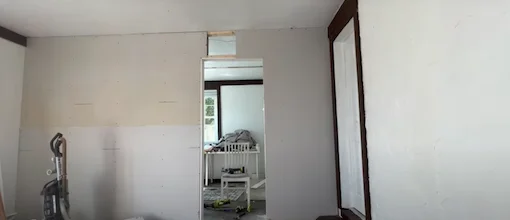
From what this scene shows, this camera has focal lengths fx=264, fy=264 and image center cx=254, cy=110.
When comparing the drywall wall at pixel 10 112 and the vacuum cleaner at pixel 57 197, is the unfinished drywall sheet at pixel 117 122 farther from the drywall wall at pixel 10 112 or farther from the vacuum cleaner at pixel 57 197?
the vacuum cleaner at pixel 57 197

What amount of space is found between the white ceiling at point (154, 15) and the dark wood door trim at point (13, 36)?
0.07 meters

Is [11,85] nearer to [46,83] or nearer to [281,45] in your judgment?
[46,83]

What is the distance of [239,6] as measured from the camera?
8.75 feet

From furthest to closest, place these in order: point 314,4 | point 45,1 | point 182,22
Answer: point 182,22
point 314,4
point 45,1

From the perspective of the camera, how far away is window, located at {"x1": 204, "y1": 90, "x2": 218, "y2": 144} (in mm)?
6109

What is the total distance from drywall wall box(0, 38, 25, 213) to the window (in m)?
3.42

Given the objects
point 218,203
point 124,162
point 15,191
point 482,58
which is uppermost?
point 482,58

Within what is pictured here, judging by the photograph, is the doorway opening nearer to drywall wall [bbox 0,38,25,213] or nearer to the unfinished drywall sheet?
the unfinished drywall sheet

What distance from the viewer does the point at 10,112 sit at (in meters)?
3.13

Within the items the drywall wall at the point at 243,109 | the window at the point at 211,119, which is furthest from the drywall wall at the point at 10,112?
the drywall wall at the point at 243,109

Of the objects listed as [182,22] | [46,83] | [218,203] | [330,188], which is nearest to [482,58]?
[330,188]

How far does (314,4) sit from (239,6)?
0.76 metres

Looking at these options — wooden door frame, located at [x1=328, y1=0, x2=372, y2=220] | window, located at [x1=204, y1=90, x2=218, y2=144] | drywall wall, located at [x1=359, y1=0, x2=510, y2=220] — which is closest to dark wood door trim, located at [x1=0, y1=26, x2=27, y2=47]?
window, located at [x1=204, y1=90, x2=218, y2=144]

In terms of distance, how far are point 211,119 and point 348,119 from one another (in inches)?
154
